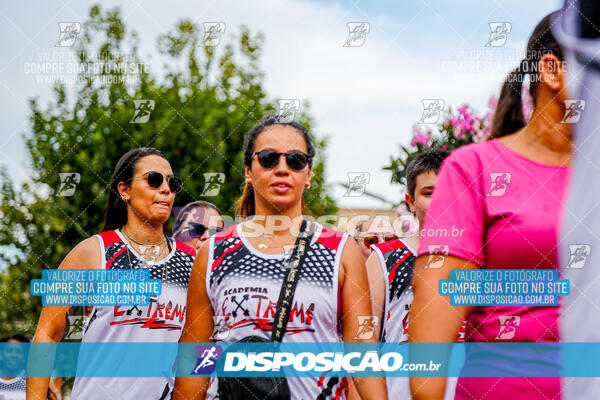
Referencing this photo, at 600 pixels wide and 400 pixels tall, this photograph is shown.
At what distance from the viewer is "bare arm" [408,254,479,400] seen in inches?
63.2

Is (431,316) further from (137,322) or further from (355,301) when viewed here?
(137,322)

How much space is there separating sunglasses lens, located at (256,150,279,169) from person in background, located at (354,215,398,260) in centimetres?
129

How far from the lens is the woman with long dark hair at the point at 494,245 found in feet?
5.20

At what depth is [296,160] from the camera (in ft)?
9.92

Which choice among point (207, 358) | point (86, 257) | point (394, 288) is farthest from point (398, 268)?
point (86, 257)

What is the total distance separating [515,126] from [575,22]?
0.30 metres

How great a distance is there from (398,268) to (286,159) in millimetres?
885

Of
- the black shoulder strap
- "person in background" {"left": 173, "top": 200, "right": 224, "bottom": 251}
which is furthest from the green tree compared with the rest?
the black shoulder strap

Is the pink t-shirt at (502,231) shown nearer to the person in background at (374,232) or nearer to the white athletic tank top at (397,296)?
the white athletic tank top at (397,296)

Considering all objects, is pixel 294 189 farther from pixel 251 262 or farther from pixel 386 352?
pixel 386 352

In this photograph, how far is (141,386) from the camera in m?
3.40

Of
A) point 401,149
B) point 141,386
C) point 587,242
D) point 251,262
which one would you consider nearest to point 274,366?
point 251,262

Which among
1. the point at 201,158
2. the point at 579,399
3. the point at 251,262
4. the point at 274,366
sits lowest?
the point at 579,399

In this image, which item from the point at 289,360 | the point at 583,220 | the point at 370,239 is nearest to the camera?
the point at 583,220
